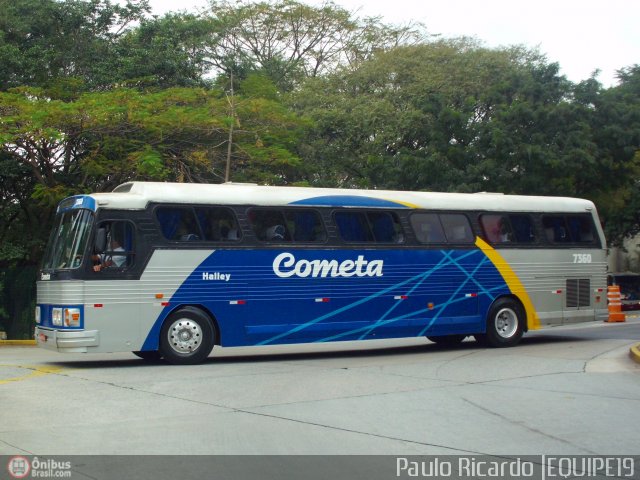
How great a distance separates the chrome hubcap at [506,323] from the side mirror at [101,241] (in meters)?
8.65

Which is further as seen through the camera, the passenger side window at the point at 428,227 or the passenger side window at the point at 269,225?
the passenger side window at the point at 428,227

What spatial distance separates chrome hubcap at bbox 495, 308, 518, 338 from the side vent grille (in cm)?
164

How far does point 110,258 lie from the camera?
15195mm

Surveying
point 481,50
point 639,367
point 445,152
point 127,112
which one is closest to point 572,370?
point 639,367

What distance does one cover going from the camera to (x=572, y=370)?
14438mm

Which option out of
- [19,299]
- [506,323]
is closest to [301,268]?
[506,323]

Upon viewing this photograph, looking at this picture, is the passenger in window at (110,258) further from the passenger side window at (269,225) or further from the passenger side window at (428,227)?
the passenger side window at (428,227)

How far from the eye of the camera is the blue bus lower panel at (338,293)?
16.0m

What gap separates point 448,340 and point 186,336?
7210 millimetres

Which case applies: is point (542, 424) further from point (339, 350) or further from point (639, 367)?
point (339, 350)

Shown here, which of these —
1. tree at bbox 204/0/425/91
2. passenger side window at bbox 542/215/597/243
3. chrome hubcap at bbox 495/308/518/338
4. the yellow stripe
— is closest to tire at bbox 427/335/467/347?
chrome hubcap at bbox 495/308/518/338

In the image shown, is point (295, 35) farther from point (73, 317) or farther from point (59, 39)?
point (73, 317)

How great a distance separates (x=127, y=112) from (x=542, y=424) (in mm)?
18462

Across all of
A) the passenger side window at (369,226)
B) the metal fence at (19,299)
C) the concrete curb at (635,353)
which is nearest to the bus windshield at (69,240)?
the passenger side window at (369,226)
